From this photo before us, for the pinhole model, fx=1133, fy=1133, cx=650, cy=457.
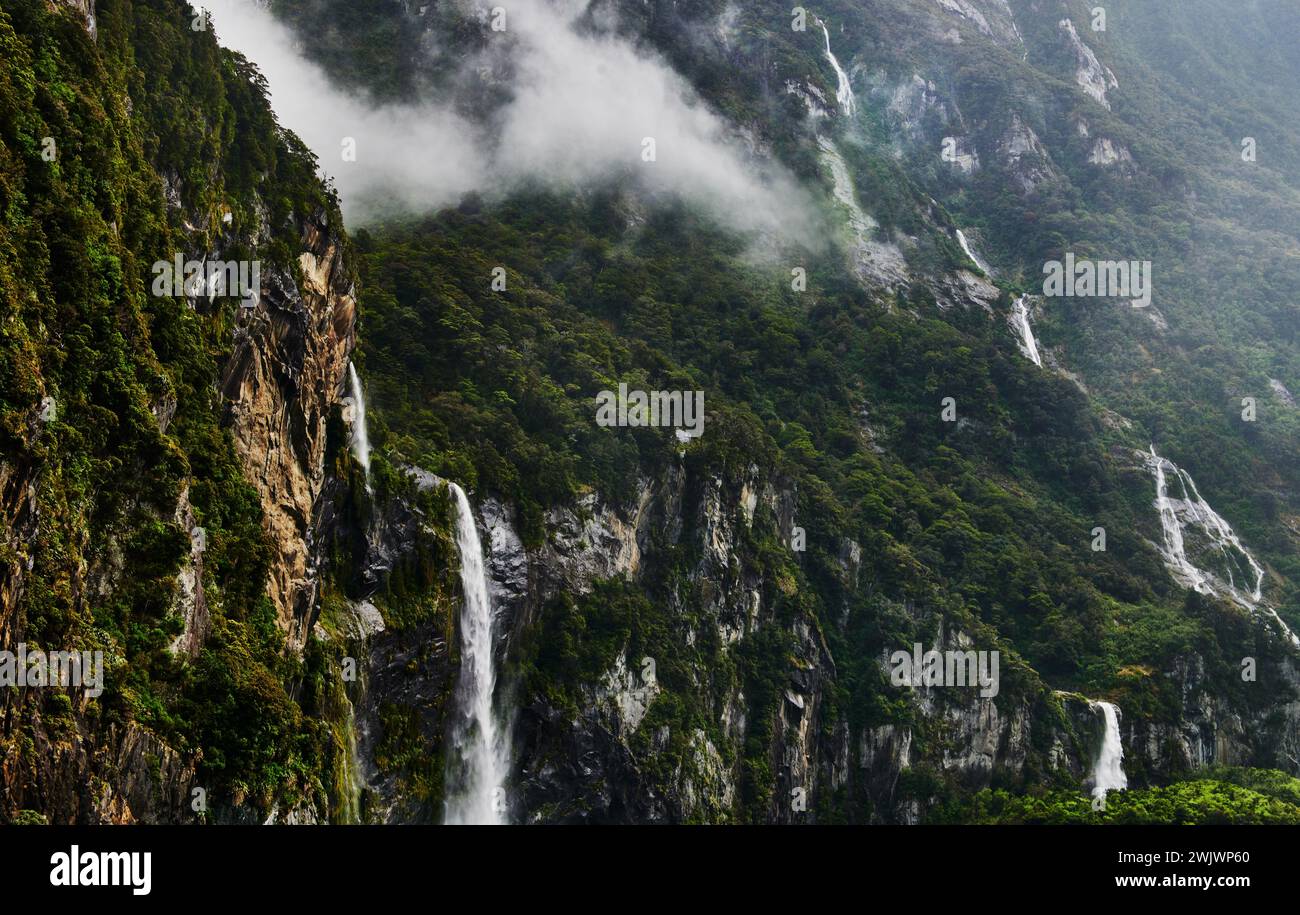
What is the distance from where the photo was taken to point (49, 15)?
2997 cm

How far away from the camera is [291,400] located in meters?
40.2

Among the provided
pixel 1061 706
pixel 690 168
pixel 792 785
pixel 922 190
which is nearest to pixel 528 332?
pixel 792 785

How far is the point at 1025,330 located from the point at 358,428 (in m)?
91.0

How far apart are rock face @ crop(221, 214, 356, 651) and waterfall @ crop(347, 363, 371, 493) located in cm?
206

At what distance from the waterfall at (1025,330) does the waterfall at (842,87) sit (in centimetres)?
3644

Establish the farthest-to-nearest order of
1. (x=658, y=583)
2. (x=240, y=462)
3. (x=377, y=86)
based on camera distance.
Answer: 1. (x=377, y=86)
2. (x=658, y=583)
3. (x=240, y=462)

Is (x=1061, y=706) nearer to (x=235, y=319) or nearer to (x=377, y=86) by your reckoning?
(x=235, y=319)

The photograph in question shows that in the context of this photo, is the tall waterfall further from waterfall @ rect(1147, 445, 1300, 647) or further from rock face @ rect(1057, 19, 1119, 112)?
rock face @ rect(1057, 19, 1119, 112)

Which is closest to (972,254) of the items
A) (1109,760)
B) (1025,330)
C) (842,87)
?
(1025,330)

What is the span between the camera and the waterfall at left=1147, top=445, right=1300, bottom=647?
93.3 metres

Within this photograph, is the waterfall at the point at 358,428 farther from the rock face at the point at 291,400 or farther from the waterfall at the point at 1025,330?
the waterfall at the point at 1025,330

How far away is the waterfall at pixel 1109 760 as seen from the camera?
7144 centimetres

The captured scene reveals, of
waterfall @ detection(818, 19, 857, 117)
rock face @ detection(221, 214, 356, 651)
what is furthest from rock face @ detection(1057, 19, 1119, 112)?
rock face @ detection(221, 214, 356, 651)

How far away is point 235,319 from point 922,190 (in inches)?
4541
